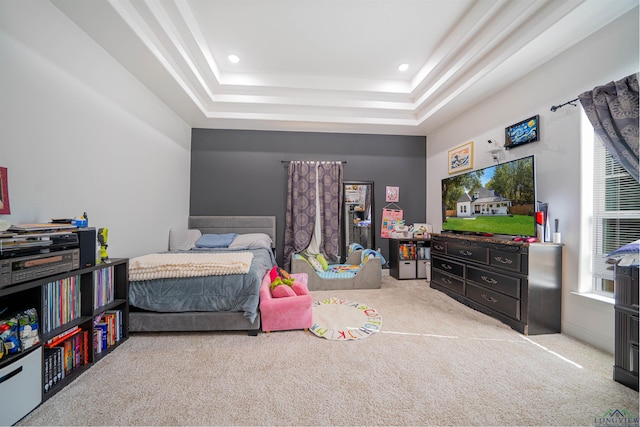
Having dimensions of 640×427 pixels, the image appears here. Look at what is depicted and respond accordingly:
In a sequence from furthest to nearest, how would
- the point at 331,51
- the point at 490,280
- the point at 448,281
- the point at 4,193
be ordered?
the point at 448,281, the point at 331,51, the point at 490,280, the point at 4,193

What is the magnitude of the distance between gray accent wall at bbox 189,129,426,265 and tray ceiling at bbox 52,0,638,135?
316 millimetres

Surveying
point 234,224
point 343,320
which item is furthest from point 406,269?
point 234,224

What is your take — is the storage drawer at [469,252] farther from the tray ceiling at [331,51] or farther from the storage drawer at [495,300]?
the tray ceiling at [331,51]

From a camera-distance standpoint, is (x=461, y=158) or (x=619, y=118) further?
(x=461, y=158)

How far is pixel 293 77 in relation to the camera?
141 inches

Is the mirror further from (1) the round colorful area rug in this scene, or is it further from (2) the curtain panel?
(1) the round colorful area rug

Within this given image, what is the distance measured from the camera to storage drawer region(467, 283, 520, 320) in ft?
7.48

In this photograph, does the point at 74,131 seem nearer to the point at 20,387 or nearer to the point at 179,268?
the point at 179,268

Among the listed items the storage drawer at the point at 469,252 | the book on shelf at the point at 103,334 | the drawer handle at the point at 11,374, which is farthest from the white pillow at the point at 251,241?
the storage drawer at the point at 469,252

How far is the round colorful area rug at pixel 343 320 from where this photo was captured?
2.17m

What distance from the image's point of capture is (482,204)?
289 cm

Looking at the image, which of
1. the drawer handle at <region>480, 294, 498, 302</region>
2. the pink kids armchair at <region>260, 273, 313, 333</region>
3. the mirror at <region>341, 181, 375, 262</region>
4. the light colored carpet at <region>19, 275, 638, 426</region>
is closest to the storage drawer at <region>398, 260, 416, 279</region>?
the mirror at <region>341, 181, 375, 262</region>

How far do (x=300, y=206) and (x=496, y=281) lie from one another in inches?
117

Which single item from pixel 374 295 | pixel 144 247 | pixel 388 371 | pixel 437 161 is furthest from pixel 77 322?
pixel 437 161
